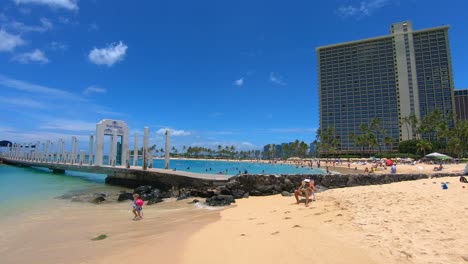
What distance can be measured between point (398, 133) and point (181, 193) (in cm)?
12785

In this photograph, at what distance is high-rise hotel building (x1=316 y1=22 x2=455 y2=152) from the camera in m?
117

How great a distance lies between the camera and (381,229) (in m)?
6.41

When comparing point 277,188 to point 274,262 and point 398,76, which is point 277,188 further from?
point 398,76

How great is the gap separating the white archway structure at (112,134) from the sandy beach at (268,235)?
19.5 meters

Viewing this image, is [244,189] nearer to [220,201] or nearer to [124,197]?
[220,201]

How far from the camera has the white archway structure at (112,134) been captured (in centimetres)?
2950

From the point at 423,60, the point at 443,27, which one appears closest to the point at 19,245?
the point at 423,60

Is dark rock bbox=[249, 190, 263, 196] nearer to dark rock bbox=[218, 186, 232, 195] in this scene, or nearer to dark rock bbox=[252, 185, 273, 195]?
dark rock bbox=[252, 185, 273, 195]

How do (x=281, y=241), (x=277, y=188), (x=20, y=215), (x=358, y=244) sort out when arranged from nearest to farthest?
1. (x=358, y=244)
2. (x=281, y=241)
3. (x=20, y=215)
4. (x=277, y=188)

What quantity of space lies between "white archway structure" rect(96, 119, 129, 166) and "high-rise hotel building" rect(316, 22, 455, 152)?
367 feet

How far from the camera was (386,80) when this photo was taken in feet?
409

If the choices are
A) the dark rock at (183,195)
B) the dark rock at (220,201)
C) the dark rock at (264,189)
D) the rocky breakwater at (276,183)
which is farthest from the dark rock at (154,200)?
the dark rock at (264,189)

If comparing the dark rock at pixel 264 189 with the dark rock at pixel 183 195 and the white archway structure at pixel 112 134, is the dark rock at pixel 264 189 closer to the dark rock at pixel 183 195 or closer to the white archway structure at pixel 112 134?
the dark rock at pixel 183 195

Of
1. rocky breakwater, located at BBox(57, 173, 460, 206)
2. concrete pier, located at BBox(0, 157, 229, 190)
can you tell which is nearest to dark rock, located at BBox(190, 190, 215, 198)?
rocky breakwater, located at BBox(57, 173, 460, 206)
